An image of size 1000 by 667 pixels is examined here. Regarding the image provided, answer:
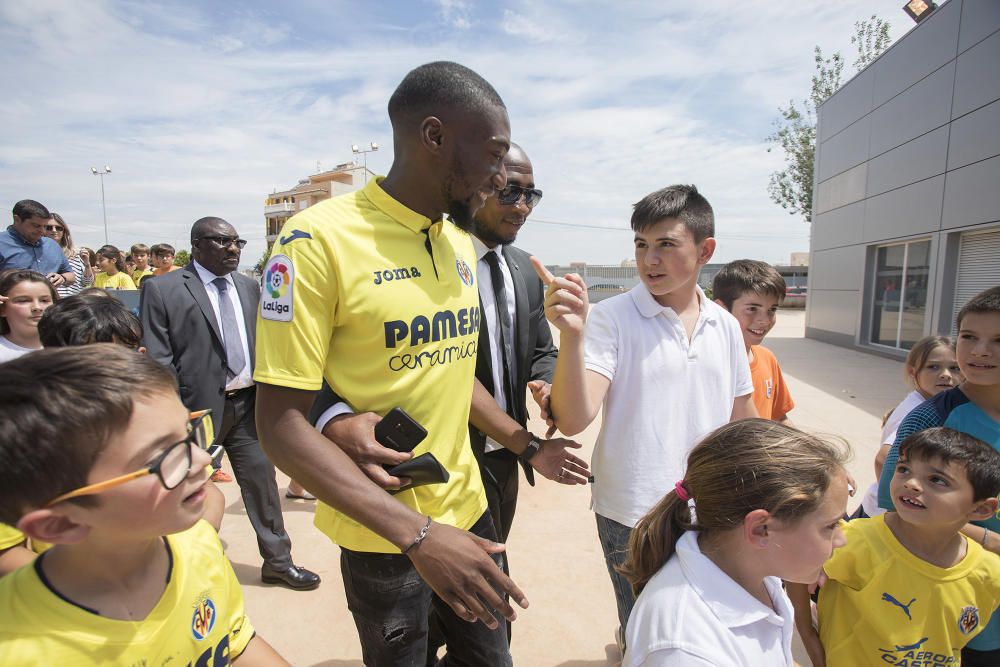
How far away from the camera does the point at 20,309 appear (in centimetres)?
281

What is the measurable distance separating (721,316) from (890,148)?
13.1m

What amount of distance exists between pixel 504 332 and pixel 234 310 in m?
2.33

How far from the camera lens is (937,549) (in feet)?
6.41

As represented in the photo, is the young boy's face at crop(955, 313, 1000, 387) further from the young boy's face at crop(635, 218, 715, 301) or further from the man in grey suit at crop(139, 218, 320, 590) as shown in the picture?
the man in grey suit at crop(139, 218, 320, 590)

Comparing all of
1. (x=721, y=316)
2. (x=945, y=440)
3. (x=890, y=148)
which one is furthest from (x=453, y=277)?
(x=890, y=148)

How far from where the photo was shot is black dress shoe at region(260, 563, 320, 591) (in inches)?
133

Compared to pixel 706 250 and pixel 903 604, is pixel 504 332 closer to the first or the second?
pixel 706 250

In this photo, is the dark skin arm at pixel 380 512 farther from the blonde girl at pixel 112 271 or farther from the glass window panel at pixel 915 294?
the glass window panel at pixel 915 294

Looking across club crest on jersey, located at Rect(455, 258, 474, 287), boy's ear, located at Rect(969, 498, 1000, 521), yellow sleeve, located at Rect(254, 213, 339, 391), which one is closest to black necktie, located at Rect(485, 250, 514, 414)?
club crest on jersey, located at Rect(455, 258, 474, 287)

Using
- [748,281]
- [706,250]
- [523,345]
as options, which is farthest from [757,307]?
[523,345]

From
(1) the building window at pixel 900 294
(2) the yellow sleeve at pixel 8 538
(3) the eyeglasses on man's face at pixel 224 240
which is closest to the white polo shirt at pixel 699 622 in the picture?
(2) the yellow sleeve at pixel 8 538

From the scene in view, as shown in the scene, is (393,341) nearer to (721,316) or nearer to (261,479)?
(721,316)

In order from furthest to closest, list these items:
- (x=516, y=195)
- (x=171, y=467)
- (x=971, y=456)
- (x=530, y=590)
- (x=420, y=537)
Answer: (x=530, y=590) → (x=516, y=195) → (x=971, y=456) → (x=420, y=537) → (x=171, y=467)

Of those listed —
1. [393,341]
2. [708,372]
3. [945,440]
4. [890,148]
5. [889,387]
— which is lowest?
[889,387]
